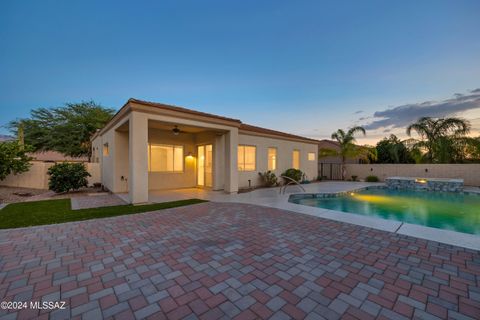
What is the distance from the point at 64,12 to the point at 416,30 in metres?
16.6

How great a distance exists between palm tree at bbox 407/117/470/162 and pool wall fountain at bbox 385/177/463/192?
3770 millimetres

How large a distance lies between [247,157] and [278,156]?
274cm

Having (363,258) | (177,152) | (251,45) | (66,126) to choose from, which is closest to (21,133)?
(66,126)

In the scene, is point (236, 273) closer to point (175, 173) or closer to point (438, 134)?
point (175, 173)

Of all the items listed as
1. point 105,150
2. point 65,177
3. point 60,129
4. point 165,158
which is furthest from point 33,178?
point 60,129

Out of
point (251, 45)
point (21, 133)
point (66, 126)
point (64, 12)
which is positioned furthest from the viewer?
point (66, 126)

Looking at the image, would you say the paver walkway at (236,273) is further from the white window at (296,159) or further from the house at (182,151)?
the white window at (296,159)

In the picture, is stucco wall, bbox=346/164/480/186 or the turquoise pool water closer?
the turquoise pool water

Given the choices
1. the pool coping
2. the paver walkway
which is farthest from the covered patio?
the pool coping

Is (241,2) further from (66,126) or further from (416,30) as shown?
(66,126)

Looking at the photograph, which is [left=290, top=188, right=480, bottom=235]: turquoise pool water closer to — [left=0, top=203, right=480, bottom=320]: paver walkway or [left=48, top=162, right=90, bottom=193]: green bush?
[left=0, top=203, right=480, bottom=320]: paver walkway

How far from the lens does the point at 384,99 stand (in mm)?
13594

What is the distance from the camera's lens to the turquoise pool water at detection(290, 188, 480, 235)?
21.0ft

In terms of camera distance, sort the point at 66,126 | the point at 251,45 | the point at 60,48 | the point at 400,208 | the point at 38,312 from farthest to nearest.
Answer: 1. the point at 66,126
2. the point at 60,48
3. the point at 251,45
4. the point at 400,208
5. the point at 38,312
